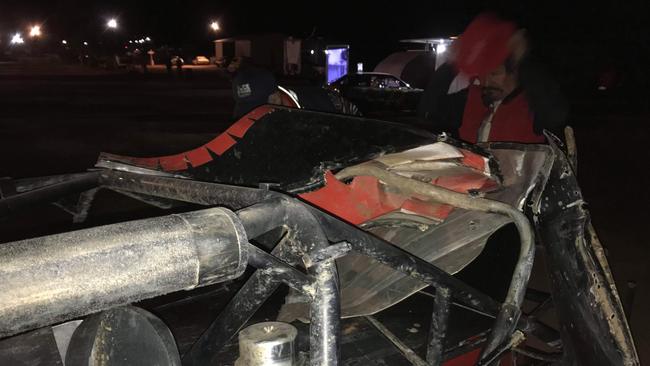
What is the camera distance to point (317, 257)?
3.99 feet

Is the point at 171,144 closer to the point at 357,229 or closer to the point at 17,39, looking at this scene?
the point at 357,229

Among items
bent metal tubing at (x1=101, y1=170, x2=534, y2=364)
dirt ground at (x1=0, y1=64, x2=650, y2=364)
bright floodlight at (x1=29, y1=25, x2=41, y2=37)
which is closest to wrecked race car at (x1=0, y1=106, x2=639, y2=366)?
bent metal tubing at (x1=101, y1=170, x2=534, y2=364)

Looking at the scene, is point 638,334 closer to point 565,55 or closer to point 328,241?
point 565,55

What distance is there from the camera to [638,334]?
4039mm

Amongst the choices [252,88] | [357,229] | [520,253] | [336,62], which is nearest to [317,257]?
[357,229]

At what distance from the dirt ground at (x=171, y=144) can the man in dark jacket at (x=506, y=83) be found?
3.72ft

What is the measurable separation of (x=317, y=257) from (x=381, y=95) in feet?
57.7

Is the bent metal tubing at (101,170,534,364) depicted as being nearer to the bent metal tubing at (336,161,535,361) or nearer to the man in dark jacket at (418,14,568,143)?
the bent metal tubing at (336,161,535,361)

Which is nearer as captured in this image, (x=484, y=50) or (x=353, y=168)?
(x=353, y=168)

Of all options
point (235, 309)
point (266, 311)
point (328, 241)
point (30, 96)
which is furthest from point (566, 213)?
point (30, 96)

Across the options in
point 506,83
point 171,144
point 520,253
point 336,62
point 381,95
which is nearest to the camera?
point 520,253

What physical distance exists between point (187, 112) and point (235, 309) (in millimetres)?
17653

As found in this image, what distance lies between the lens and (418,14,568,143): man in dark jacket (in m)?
3.36

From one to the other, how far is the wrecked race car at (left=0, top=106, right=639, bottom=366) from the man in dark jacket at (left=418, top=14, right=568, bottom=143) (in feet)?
3.51
